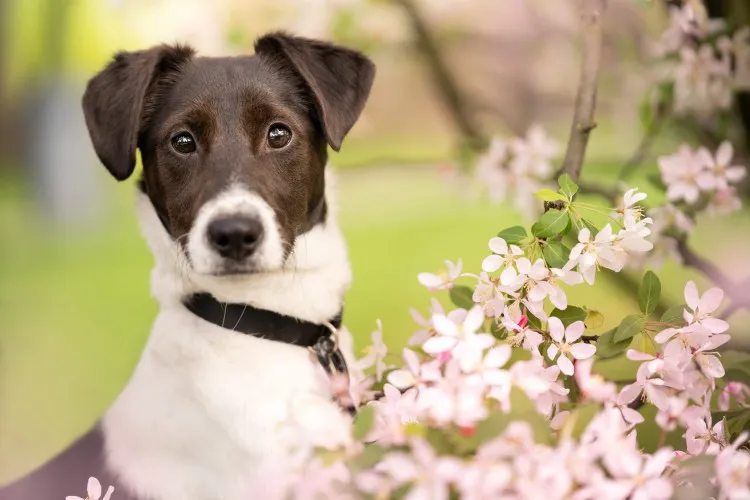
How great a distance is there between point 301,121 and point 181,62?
0.43 meters

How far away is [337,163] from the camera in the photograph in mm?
4426

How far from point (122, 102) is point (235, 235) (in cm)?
61

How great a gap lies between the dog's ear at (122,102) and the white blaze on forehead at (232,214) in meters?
0.36

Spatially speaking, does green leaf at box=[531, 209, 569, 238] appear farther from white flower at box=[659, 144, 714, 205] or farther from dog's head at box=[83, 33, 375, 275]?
white flower at box=[659, 144, 714, 205]

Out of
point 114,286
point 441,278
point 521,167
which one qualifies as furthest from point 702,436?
point 114,286

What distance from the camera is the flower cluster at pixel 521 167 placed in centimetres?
386

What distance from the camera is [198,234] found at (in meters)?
2.17

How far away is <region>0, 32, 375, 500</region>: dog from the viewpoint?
7.30 feet

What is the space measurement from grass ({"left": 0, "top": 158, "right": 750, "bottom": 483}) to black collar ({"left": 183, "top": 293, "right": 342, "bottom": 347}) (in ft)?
3.03

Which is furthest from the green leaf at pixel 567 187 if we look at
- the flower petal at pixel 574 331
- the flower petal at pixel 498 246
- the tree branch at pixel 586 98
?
the tree branch at pixel 586 98

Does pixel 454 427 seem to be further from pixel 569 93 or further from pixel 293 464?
pixel 569 93

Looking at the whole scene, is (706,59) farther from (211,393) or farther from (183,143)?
(211,393)

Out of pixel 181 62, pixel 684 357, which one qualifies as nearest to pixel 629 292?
pixel 684 357

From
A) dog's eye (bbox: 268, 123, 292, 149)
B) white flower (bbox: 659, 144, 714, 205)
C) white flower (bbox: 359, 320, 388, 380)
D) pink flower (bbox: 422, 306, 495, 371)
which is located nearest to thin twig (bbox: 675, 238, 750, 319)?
white flower (bbox: 659, 144, 714, 205)
